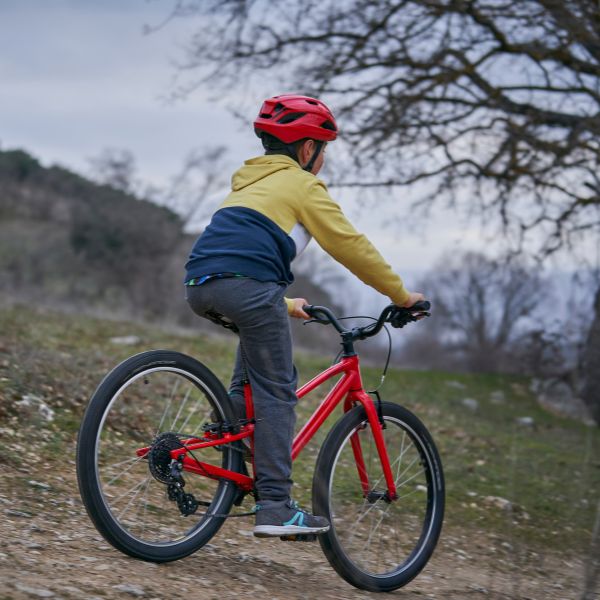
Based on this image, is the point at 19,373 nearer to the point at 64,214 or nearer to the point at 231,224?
the point at 231,224

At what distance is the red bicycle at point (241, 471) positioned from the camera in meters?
3.55

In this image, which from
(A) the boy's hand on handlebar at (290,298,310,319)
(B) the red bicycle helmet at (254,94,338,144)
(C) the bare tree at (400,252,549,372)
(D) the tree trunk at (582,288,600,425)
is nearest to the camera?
(B) the red bicycle helmet at (254,94,338,144)

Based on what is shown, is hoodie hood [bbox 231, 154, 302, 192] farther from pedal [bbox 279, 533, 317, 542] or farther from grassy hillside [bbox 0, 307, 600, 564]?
grassy hillside [bbox 0, 307, 600, 564]

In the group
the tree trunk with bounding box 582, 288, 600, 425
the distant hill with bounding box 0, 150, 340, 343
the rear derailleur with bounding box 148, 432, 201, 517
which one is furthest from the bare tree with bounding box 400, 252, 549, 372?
the rear derailleur with bounding box 148, 432, 201, 517

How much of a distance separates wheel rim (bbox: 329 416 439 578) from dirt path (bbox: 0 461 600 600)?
160mm

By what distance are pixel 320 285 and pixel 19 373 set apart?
2010cm

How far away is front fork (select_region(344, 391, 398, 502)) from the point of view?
4.02 meters

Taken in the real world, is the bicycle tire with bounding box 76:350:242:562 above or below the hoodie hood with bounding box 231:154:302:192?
below

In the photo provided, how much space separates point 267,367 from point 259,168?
32.2 inches

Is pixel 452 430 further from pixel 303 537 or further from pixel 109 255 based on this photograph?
pixel 109 255

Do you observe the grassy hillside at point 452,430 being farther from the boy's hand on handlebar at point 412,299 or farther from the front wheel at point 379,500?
the boy's hand on handlebar at point 412,299

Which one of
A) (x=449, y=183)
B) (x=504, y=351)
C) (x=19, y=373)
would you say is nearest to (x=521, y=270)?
(x=449, y=183)

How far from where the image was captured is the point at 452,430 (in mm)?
8891

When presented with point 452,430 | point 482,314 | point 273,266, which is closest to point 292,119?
point 273,266
